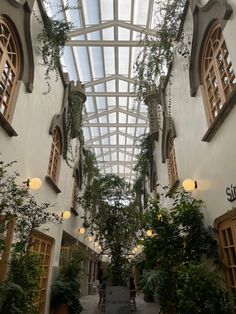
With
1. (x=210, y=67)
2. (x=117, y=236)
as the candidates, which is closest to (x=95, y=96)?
(x=117, y=236)

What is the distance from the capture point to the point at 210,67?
16.4 ft

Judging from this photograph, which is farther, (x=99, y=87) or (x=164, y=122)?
(x=99, y=87)

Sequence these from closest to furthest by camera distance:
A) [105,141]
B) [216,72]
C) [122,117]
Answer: [216,72] < [122,117] < [105,141]

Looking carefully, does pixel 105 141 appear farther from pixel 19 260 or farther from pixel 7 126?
pixel 19 260

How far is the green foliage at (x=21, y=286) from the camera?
3.58 metres

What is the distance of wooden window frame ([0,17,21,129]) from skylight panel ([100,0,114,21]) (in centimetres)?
527

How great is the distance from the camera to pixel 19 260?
4.21 m

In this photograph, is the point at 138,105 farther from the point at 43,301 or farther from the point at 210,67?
the point at 43,301

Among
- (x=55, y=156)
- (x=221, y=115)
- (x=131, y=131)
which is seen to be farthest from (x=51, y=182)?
(x=131, y=131)

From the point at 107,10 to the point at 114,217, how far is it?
7.38m

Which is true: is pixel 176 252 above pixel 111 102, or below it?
below

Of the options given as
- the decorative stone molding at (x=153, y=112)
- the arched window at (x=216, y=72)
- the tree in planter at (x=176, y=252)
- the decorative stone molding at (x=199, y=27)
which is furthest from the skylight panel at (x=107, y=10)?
the tree in planter at (x=176, y=252)

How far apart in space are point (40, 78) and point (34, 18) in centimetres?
125

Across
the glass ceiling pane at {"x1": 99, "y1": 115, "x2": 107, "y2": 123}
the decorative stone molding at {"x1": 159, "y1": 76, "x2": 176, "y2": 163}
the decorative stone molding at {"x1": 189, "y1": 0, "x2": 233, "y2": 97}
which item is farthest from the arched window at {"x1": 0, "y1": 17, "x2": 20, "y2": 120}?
the glass ceiling pane at {"x1": 99, "y1": 115, "x2": 107, "y2": 123}
